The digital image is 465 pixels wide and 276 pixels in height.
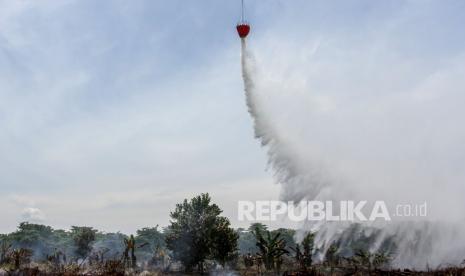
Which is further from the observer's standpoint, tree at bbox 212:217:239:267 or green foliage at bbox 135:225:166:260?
green foliage at bbox 135:225:166:260

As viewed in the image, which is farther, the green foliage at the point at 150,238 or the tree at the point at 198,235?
the green foliage at the point at 150,238

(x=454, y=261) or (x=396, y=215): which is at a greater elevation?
(x=396, y=215)

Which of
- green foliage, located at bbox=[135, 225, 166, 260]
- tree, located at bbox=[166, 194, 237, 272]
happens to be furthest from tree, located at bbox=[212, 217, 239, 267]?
green foliage, located at bbox=[135, 225, 166, 260]

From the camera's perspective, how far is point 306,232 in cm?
5050

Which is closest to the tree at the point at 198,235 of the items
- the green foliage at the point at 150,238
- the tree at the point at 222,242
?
the tree at the point at 222,242

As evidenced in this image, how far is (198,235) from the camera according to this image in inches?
1731

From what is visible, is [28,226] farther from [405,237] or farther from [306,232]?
[405,237]

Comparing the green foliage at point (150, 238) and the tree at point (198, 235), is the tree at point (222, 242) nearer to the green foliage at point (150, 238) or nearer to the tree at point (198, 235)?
the tree at point (198, 235)

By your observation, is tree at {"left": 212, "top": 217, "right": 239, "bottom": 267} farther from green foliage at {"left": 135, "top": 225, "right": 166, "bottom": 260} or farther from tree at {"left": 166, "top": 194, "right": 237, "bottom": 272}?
green foliage at {"left": 135, "top": 225, "right": 166, "bottom": 260}

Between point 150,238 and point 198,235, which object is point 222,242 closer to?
point 198,235

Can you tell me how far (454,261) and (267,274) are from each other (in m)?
24.8

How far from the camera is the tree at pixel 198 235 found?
4378cm

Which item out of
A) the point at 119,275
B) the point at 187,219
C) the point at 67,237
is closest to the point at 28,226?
the point at 67,237

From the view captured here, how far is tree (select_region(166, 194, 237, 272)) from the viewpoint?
4378 cm
